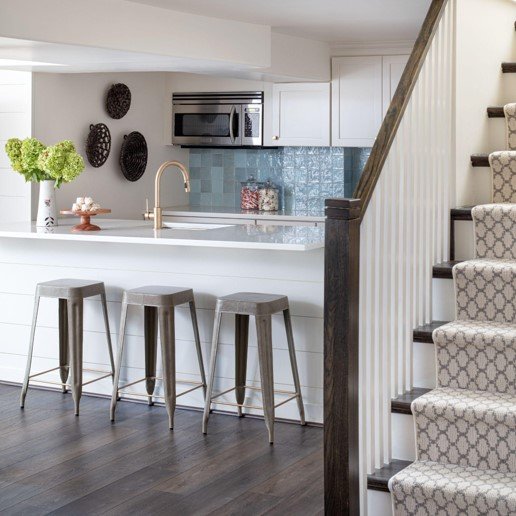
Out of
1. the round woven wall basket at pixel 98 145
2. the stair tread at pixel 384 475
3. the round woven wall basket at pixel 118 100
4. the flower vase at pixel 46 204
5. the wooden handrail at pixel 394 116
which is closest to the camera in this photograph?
the wooden handrail at pixel 394 116

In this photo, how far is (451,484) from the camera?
292 cm

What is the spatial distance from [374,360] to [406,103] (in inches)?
34.1

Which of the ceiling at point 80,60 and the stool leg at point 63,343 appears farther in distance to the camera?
the stool leg at point 63,343

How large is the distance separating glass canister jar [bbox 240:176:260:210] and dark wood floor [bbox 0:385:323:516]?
2.82 m

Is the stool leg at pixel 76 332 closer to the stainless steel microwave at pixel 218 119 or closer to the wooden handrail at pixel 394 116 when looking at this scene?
the wooden handrail at pixel 394 116

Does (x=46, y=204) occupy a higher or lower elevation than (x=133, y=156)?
lower

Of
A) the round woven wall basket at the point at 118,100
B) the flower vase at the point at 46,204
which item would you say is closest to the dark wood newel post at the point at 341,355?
the flower vase at the point at 46,204

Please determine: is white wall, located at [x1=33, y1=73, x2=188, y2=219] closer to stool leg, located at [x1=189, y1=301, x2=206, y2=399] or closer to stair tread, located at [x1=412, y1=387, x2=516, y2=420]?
stool leg, located at [x1=189, y1=301, x2=206, y2=399]

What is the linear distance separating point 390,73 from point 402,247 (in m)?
4.19

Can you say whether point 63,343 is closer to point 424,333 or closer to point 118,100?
point 118,100

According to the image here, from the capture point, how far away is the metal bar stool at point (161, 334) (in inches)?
198

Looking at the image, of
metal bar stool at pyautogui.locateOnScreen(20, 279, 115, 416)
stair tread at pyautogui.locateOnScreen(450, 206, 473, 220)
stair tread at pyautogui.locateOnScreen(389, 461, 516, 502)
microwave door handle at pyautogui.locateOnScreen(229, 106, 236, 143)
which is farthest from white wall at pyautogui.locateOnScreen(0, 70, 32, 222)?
stair tread at pyautogui.locateOnScreen(389, 461, 516, 502)

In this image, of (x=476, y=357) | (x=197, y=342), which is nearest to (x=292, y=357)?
(x=197, y=342)

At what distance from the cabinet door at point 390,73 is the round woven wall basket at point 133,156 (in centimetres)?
196
